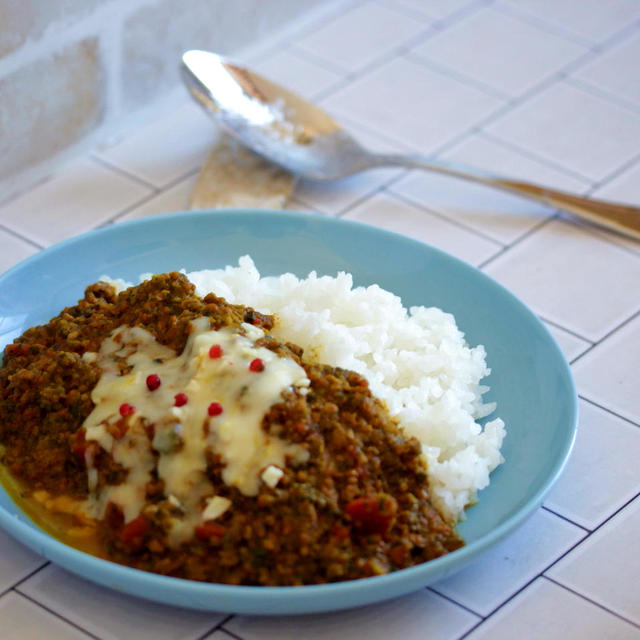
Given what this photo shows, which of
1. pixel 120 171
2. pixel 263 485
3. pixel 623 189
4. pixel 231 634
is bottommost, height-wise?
pixel 623 189

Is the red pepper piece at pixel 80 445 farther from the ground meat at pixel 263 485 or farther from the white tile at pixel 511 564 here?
the white tile at pixel 511 564

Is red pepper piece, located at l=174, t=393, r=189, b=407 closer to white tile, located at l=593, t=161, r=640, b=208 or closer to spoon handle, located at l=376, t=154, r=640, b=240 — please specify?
spoon handle, located at l=376, t=154, r=640, b=240

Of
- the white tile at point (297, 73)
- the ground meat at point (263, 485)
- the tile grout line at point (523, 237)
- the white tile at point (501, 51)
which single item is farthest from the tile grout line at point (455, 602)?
the white tile at point (501, 51)

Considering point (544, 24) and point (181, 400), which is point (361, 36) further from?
point (181, 400)

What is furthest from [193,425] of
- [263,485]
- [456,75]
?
[456,75]

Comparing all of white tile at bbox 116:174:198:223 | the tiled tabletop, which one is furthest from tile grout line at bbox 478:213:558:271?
white tile at bbox 116:174:198:223

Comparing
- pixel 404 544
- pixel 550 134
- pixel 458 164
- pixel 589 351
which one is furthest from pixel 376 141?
pixel 404 544

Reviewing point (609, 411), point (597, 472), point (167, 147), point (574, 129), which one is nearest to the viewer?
point (597, 472)
